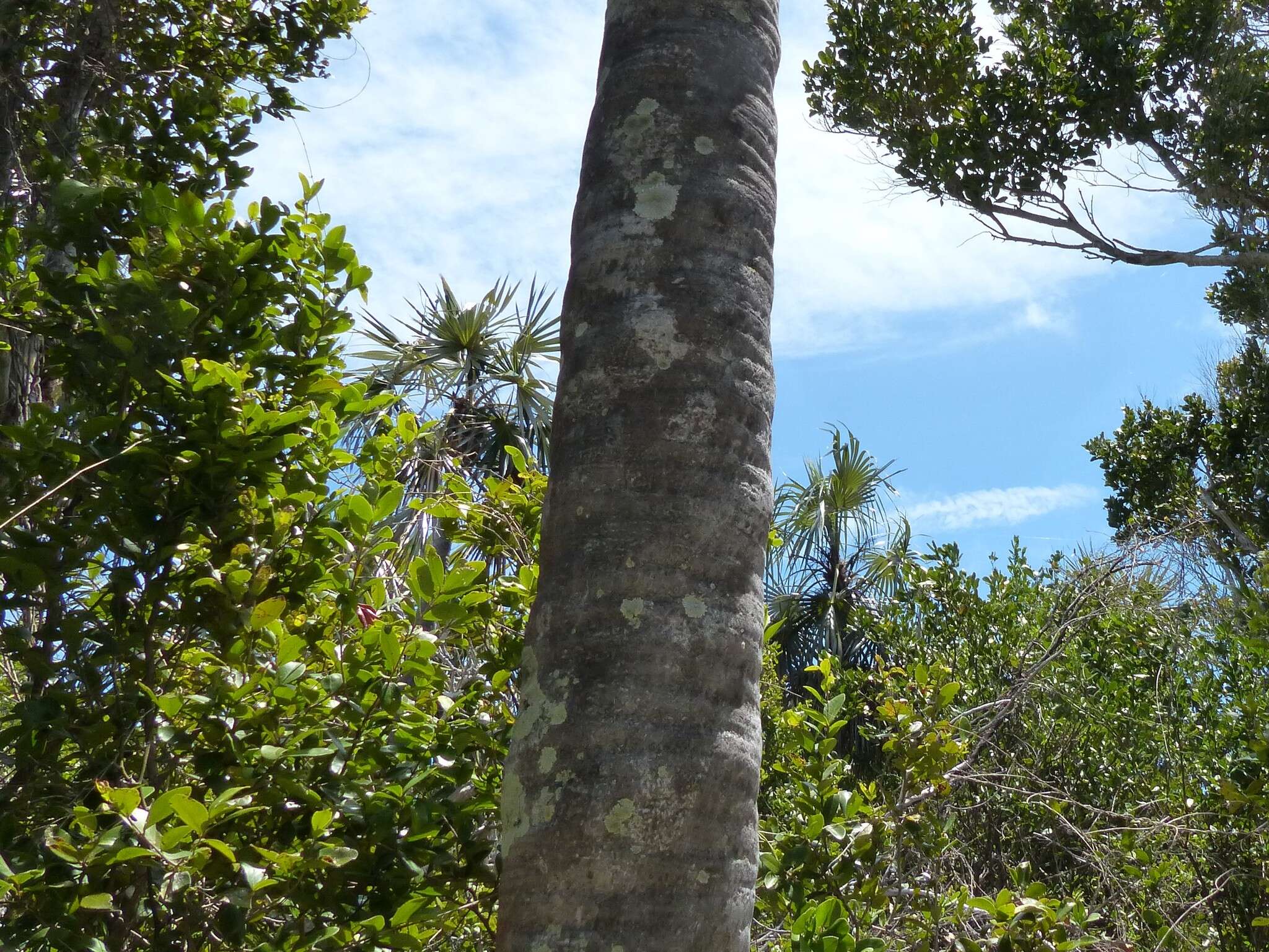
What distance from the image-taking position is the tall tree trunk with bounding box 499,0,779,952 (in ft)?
4.83

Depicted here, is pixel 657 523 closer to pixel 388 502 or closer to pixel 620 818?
pixel 620 818

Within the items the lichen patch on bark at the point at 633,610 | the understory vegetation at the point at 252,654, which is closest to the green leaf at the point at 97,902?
the understory vegetation at the point at 252,654

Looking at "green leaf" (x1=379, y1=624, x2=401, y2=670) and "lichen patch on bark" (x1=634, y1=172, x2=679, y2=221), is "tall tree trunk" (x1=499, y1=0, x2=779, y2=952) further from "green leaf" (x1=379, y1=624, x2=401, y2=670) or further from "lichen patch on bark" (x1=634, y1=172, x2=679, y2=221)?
"green leaf" (x1=379, y1=624, x2=401, y2=670)

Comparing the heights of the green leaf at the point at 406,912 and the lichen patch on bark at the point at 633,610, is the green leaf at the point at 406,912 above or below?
below

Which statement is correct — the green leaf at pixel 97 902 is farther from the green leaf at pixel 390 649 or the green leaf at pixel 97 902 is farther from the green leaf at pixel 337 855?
the green leaf at pixel 390 649

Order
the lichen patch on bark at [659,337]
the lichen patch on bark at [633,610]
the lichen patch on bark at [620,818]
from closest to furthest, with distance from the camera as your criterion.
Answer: the lichen patch on bark at [620,818] < the lichen patch on bark at [633,610] < the lichen patch on bark at [659,337]

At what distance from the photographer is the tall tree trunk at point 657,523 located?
1.47m

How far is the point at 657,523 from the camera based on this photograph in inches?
63.7

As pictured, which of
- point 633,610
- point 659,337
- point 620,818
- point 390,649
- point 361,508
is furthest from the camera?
point 361,508

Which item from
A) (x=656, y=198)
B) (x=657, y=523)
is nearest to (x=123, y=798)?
(x=657, y=523)

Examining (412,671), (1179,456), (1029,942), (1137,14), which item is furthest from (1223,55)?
(412,671)

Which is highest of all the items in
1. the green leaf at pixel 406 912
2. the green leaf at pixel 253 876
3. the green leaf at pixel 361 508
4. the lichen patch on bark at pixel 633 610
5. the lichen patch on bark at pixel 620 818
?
the green leaf at pixel 361 508

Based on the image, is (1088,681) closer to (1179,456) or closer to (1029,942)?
(1029,942)

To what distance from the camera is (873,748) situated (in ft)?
36.4
